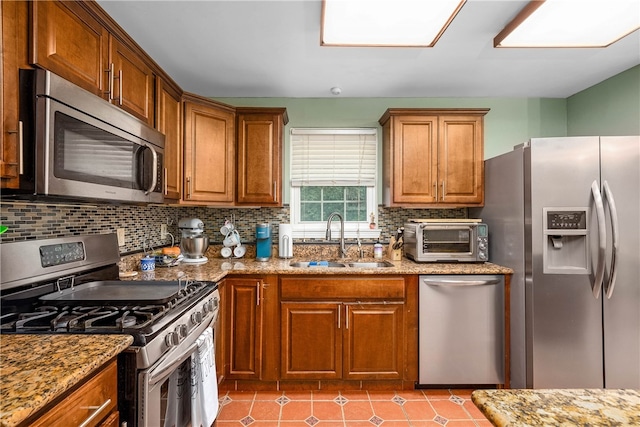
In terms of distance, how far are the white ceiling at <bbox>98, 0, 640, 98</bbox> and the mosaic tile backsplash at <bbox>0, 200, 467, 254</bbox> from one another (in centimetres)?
110

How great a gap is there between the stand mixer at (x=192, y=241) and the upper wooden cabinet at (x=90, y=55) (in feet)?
3.16

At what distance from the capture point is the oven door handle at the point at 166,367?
3.72 ft

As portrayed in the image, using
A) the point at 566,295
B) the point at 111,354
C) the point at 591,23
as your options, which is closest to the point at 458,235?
the point at 566,295

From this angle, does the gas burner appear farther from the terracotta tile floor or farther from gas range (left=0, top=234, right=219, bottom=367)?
the terracotta tile floor

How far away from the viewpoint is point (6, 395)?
2.43ft

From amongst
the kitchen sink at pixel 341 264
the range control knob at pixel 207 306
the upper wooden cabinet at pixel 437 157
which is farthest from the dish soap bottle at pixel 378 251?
the range control knob at pixel 207 306

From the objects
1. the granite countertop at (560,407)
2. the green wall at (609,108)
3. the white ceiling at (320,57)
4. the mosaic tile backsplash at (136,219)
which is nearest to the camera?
Result: the granite countertop at (560,407)

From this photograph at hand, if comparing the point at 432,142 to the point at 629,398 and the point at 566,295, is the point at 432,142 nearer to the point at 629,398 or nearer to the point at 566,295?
the point at 566,295

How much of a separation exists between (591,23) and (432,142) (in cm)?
120

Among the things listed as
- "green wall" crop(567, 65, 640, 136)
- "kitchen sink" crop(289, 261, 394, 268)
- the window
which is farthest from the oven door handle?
"green wall" crop(567, 65, 640, 136)

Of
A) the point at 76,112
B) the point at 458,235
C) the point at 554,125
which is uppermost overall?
the point at 554,125

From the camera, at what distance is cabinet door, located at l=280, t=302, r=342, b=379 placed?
2.36 meters

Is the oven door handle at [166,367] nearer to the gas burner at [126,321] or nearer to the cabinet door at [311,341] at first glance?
the gas burner at [126,321]

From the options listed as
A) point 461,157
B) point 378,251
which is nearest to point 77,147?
point 378,251
